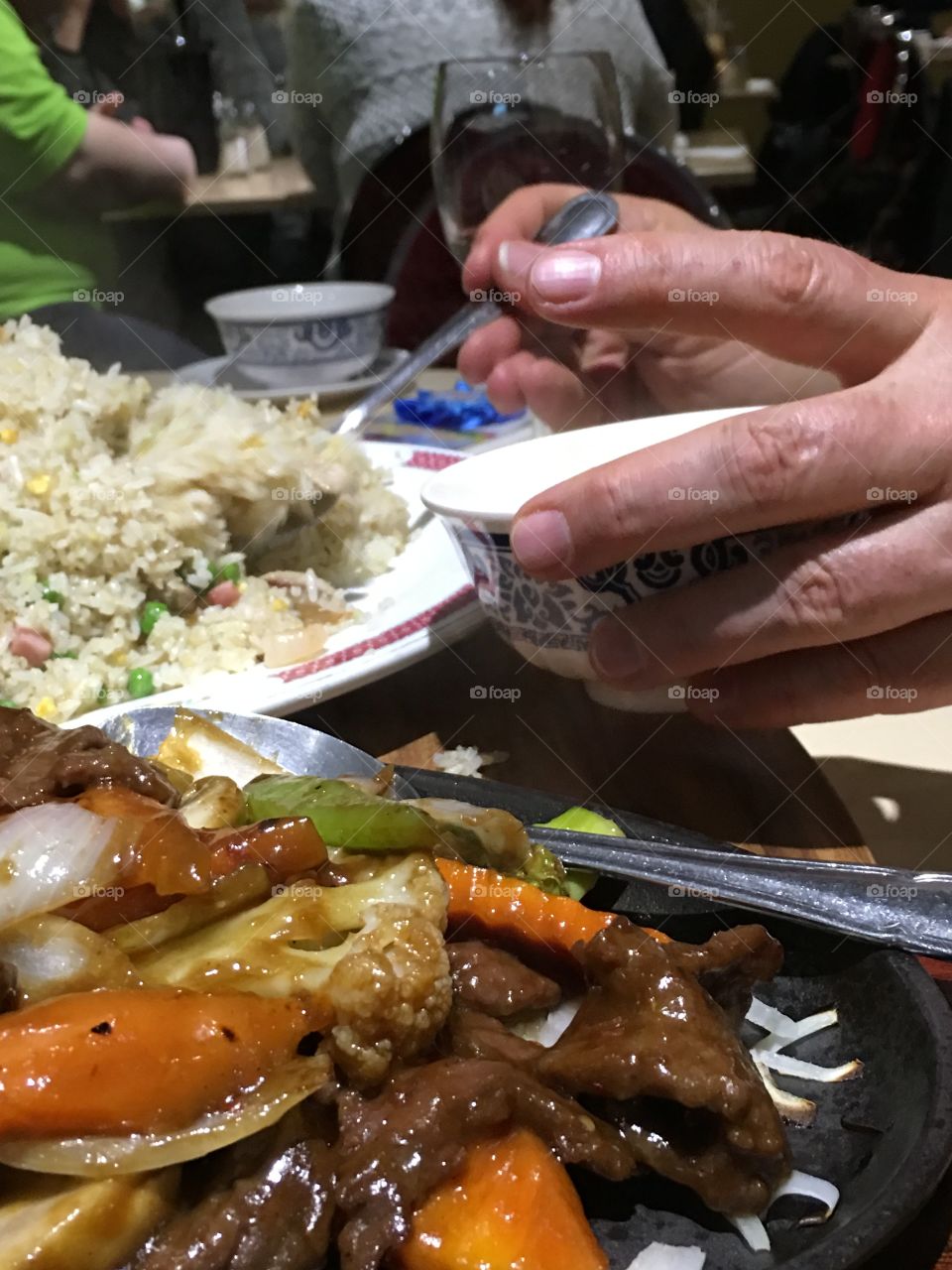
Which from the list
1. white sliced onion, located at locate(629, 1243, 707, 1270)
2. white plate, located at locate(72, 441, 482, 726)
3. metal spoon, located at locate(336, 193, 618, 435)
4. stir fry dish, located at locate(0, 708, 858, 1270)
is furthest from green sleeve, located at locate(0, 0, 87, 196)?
white sliced onion, located at locate(629, 1243, 707, 1270)

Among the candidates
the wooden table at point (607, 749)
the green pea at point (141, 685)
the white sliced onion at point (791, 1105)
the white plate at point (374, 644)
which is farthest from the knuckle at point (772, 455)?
the green pea at point (141, 685)

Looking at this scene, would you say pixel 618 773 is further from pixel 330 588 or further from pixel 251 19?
pixel 251 19

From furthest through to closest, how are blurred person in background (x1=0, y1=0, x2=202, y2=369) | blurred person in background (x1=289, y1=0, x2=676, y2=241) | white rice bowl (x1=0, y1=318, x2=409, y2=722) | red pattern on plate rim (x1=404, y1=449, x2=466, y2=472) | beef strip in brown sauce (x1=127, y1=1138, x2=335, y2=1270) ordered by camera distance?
1. blurred person in background (x1=289, y1=0, x2=676, y2=241)
2. blurred person in background (x1=0, y1=0, x2=202, y2=369)
3. red pattern on plate rim (x1=404, y1=449, x2=466, y2=472)
4. white rice bowl (x1=0, y1=318, x2=409, y2=722)
5. beef strip in brown sauce (x1=127, y1=1138, x2=335, y2=1270)

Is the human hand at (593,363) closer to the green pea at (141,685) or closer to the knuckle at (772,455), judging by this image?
the knuckle at (772,455)

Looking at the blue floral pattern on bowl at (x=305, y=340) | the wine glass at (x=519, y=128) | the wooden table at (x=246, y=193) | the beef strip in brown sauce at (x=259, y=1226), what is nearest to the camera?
the beef strip in brown sauce at (x=259, y=1226)

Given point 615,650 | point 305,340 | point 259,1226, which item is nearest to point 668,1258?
point 259,1226

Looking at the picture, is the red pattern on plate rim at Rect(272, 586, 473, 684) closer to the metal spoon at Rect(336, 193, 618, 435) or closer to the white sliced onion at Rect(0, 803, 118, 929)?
the white sliced onion at Rect(0, 803, 118, 929)

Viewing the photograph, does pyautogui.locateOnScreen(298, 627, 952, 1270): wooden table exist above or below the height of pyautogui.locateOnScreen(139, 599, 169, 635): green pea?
below
